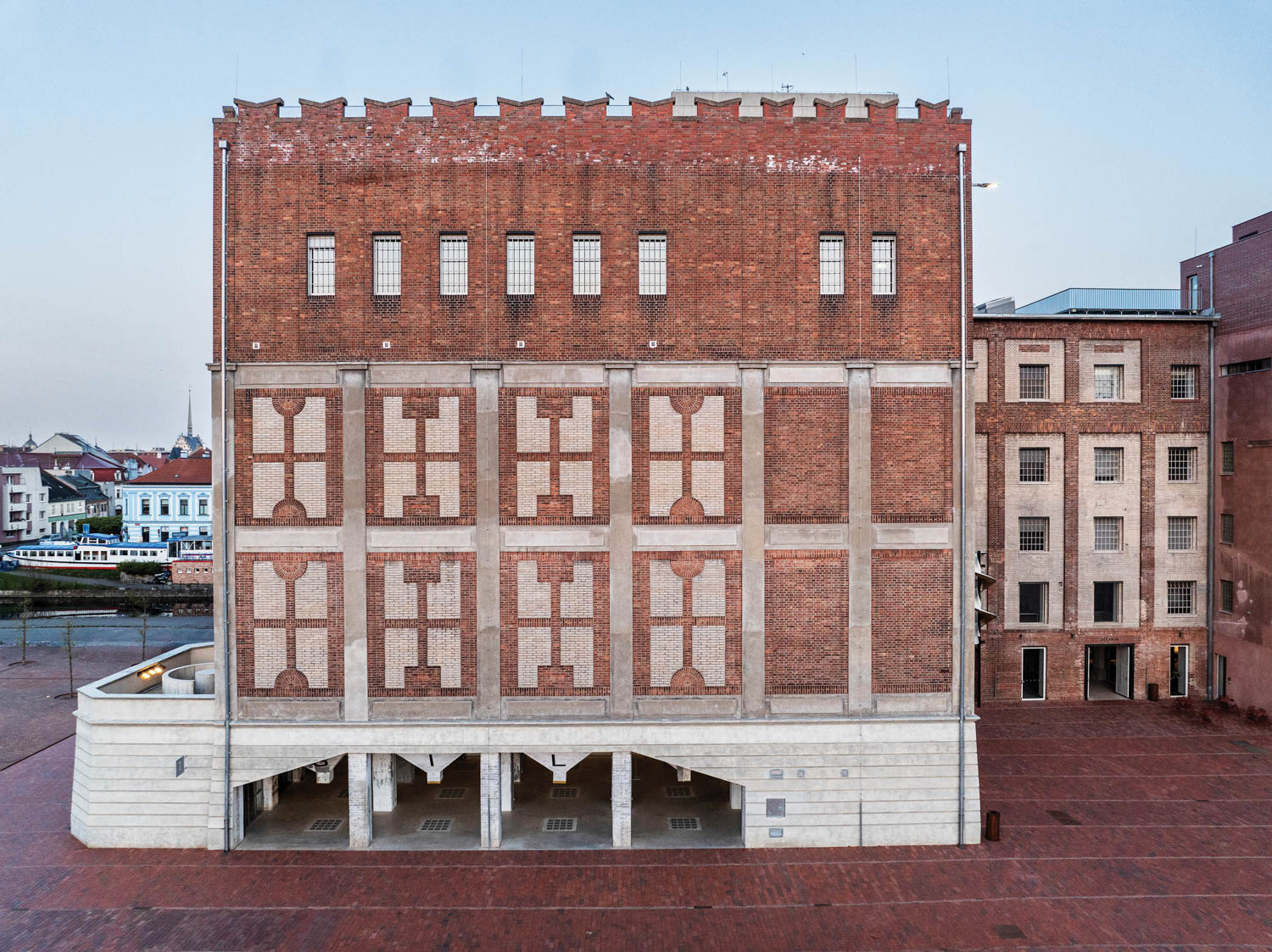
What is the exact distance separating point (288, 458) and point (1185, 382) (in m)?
37.1

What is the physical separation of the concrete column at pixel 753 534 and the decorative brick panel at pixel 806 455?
281 millimetres

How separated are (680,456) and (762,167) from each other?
8.53 metres

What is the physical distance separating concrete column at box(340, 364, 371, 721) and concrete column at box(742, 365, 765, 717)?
422 inches

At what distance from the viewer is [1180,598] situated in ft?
98.7

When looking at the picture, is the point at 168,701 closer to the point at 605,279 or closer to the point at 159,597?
the point at 605,279

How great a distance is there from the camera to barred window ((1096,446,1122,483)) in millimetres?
29688

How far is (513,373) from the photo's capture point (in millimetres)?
18484

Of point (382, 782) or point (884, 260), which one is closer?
point (884, 260)

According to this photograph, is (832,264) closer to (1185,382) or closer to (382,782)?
(382,782)

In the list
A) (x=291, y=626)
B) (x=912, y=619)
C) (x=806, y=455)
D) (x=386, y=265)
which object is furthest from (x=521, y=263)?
(x=912, y=619)

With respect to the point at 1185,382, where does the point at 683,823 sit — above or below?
below

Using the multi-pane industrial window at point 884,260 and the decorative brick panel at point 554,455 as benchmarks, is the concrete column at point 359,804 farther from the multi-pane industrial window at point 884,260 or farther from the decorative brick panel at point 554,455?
the multi-pane industrial window at point 884,260

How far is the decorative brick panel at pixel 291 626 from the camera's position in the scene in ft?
60.4

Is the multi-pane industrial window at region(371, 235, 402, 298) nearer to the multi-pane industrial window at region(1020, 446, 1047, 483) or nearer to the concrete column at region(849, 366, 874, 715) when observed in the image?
the concrete column at region(849, 366, 874, 715)
